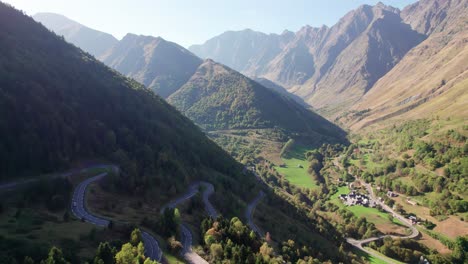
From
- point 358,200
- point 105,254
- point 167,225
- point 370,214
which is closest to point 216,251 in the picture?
point 167,225

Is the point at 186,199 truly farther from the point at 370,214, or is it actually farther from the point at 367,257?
the point at 370,214

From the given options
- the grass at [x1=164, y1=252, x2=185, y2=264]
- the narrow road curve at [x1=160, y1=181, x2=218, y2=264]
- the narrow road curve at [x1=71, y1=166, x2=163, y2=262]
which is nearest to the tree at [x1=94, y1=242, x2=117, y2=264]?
the narrow road curve at [x1=71, y1=166, x2=163, y2=262]

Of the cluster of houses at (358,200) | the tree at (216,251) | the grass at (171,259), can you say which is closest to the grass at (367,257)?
the cluster of houses at (358,200)

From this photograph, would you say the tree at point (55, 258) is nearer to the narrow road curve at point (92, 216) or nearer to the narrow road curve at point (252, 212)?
the narrow road curve at point (92, 216)

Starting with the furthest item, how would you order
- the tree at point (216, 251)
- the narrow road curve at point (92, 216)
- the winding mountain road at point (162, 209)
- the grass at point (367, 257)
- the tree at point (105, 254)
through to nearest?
1. the grass at point (367, 257)
2. the tree at point (216, 251)
3. the winding mountain road at point (162, 209)
4. the narrow road curve at point (92, 216)
5. the tree at point (105, 254)

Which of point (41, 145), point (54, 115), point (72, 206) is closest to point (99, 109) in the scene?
point (54, 115)

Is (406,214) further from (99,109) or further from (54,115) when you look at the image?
(54,115)

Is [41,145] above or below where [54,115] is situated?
below

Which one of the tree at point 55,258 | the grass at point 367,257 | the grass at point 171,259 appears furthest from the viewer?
the grass at point 367,257
